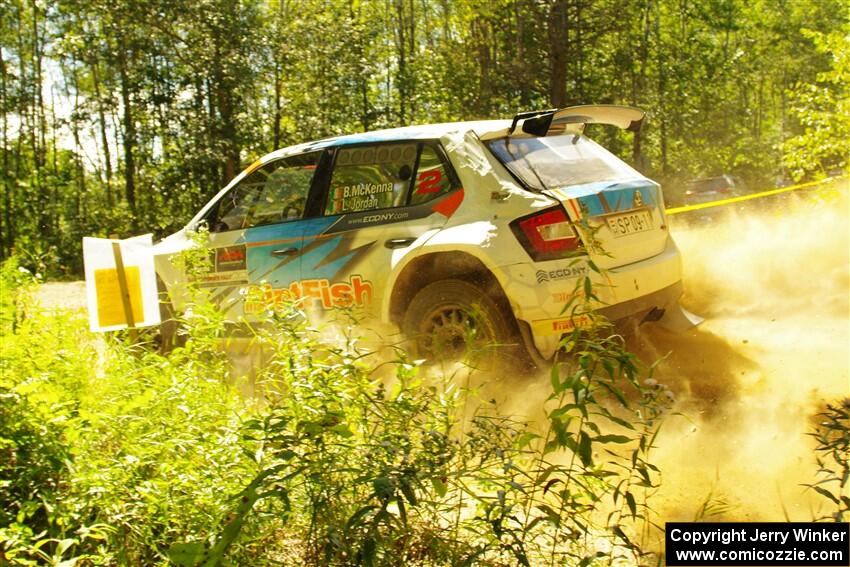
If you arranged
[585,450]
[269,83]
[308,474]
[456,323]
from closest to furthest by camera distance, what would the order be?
[585,450]
[308,474]
[456,323]
[269,83]

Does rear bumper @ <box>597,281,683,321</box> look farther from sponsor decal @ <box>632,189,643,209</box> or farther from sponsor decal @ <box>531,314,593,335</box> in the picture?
sponsor decal @ <box>632,189,643,209</box>

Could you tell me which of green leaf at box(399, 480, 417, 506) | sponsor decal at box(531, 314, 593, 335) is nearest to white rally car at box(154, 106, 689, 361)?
sponsor decal at box(531, 314, 593, 335)

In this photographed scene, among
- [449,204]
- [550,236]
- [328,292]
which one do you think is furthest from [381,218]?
[550,236]

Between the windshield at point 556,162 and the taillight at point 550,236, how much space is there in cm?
25

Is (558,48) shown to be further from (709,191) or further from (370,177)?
(370,177)

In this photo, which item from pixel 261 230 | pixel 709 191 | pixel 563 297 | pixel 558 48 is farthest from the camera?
pixel 709 191

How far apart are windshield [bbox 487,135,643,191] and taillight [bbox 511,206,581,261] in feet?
0.81

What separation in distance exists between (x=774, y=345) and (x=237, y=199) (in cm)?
427

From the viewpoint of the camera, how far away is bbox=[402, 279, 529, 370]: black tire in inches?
205

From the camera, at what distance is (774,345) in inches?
241

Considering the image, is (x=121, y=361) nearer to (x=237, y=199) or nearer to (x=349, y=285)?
(x=349, y=285)

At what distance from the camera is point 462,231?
532 centimetres

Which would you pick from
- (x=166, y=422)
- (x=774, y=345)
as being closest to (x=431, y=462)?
(x=166, y=422)

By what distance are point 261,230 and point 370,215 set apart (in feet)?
3.51
